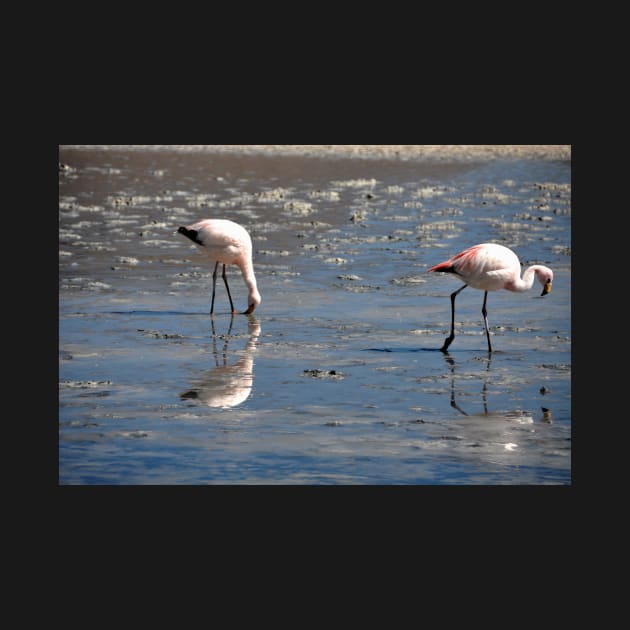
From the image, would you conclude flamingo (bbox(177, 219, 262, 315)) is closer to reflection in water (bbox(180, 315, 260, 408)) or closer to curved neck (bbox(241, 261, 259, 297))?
curved neck (bbox(241, 261, 259, 297))

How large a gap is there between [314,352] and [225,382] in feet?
4.85

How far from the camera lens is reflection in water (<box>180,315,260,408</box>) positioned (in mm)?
12547

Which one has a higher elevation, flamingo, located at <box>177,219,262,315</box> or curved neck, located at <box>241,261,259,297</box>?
flamingo, located at <box>177,219,262,315</box>

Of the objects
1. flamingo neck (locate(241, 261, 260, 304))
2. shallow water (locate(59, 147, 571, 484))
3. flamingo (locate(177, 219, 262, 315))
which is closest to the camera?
shallow water (locate(59, 147, 571, 484))

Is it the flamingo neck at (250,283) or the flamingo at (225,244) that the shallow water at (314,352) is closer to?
the flamingo neck at (250,283)

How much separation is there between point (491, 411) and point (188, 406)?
104 inches

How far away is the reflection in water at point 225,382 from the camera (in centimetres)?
1255

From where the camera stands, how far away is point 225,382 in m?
13.1

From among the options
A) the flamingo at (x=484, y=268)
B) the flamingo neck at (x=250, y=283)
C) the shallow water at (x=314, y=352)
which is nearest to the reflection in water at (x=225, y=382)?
the shallow water at (x=314, y=352)

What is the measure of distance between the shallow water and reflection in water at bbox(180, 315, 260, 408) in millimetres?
33

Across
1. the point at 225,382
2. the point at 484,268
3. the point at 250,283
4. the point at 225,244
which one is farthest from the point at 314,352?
the point at 225,244

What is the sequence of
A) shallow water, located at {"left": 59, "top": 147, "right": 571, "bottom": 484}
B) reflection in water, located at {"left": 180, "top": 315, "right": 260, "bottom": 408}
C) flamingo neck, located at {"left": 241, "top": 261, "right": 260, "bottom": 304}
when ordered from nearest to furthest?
shallow water, located at {"left": 59, "top": 147, "right": 571, "bottom": 484}, reflection in water, located at {"left": 180, "top": 315, "right": 260, "bottom": 408}, flamingo neck, located at {"left": 241, "top": 261, "right": 260, "bottom": 304}

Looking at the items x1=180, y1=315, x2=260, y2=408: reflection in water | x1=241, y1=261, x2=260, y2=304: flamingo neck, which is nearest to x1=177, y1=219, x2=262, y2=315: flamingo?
x1=241, y1=261, x2=260, y2=304: flamingo neck

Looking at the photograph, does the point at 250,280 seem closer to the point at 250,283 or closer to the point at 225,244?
the point at 250,283
